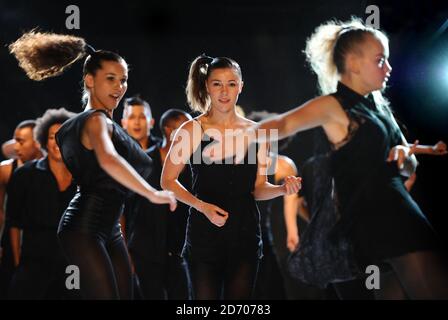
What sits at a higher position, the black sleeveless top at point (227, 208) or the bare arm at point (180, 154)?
the bare arm at point (180, 154)

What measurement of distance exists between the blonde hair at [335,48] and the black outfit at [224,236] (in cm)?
64

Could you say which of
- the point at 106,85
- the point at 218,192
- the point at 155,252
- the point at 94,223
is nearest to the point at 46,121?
the point at 106,85

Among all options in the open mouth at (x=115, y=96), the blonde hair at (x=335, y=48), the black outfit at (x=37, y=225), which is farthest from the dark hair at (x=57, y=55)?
the blonde hair at (x=335, y=48)

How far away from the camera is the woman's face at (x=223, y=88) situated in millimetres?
3312

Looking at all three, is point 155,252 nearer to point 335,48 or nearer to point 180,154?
point 180,154

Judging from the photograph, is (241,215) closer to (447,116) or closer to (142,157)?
(142,157)

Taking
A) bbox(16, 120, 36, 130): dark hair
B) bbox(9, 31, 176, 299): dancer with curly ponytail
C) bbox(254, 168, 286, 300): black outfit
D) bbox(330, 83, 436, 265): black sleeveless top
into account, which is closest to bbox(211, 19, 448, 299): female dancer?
bbox(330, 83, 436, 265): black sleeveless top

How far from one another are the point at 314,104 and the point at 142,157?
99 cm

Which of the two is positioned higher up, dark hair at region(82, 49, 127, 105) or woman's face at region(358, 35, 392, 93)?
dark hair at region(82, 49, 127, 105)

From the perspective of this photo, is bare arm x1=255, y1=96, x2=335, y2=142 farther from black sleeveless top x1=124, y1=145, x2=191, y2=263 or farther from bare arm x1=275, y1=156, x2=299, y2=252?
black sleeveless top x1=124, y1=145, x2=191, y2=263

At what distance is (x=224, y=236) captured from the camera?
3.13 metres

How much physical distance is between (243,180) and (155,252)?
1182 millimetres

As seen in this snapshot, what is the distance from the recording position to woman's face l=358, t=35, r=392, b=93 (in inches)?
128

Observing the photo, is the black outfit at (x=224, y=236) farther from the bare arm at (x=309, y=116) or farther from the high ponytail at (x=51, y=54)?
the high ponytail at (x=51, y=54)
